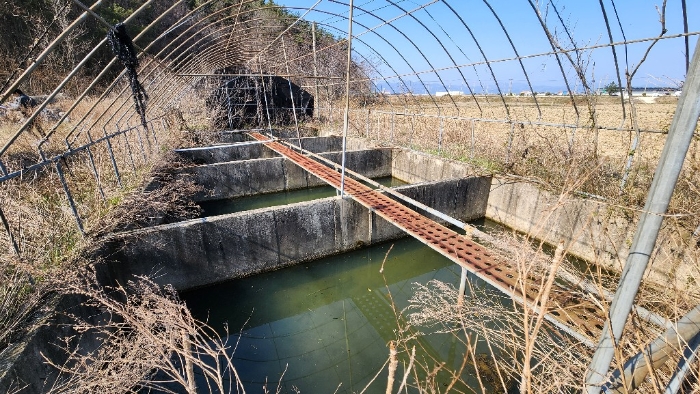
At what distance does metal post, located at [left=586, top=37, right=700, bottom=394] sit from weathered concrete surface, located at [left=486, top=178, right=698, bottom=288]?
3044 millimetres

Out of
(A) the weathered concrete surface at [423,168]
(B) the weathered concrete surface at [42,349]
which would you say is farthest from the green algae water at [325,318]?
(A) the weathered concrete surface at [423,168]

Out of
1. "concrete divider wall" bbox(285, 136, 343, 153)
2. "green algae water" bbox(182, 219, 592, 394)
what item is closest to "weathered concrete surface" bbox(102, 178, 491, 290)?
"green algae water" bbox(182, 219, 592, 394)

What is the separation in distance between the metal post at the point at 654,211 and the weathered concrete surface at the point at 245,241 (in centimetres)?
501

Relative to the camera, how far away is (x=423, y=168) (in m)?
10.2

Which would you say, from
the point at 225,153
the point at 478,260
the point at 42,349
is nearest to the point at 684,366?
the point at 478,260

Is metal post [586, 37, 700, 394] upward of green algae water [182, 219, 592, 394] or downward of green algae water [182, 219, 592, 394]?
upward

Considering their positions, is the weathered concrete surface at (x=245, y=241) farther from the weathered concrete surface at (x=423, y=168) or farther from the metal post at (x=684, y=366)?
the metal post at (x=684, y=366)

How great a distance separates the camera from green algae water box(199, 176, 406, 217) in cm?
911

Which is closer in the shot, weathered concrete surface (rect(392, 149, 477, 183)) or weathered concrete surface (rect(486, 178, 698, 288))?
weathered concrete surface (rect(486, 178, 698, 288))

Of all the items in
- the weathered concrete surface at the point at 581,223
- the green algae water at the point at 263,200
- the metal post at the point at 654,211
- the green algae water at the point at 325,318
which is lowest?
the green algae water at the point at 325,318

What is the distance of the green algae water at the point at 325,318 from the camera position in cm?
399

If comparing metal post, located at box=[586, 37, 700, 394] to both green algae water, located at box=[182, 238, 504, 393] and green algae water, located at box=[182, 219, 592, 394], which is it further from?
green algae water, located at box=[182, 219, 592, 394]

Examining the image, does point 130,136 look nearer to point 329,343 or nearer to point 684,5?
point 329,343

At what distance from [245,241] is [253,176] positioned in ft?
14.8
